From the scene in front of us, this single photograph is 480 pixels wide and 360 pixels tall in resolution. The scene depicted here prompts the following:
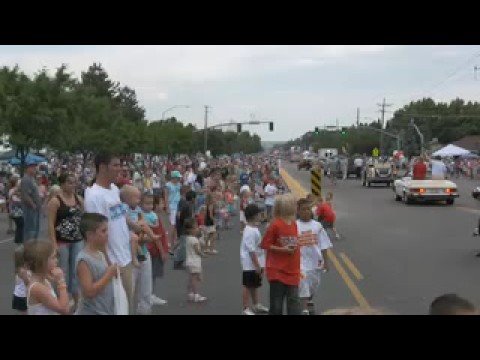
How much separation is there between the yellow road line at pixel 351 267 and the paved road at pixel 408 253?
64mm

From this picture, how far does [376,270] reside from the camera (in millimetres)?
11914

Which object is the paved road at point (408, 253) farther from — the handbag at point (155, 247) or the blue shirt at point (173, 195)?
the blue shirt at point (173, 195)

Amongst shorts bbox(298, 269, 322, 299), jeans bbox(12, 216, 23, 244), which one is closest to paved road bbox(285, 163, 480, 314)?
shorts bbox(298, 269, 322, 299)

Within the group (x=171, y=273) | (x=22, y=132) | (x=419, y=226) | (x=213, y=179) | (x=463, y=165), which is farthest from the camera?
(x=463, y=165)

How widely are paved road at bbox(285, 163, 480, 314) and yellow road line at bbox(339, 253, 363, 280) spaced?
64 mm

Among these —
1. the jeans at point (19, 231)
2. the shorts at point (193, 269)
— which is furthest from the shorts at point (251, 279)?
the jeans at point (19, 231)

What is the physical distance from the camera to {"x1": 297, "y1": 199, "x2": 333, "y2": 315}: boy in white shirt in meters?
7.64

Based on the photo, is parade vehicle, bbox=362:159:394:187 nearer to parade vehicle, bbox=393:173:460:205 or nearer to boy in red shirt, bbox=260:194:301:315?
parade vehicle, bbox=393:173:460:205
